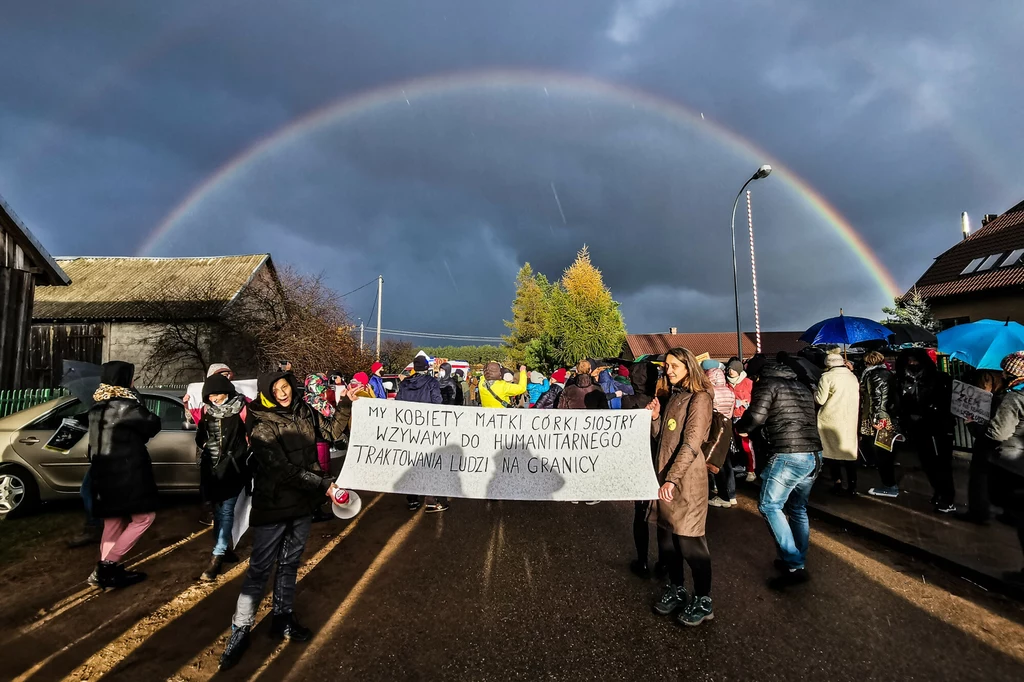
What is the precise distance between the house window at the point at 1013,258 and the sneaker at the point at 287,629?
30.1 m

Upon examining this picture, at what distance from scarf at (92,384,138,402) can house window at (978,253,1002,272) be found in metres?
31.3

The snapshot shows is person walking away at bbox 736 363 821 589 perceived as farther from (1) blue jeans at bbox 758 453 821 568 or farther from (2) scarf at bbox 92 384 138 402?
(2) scarf at bbox 92 384 138 402

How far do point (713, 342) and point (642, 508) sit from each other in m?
55.1

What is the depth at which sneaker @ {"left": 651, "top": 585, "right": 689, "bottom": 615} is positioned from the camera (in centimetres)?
358

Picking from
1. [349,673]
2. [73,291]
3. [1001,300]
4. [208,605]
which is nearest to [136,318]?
[73,291]

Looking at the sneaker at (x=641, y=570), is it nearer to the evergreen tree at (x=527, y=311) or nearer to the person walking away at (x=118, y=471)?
the person walking away at (x=118, y=471)

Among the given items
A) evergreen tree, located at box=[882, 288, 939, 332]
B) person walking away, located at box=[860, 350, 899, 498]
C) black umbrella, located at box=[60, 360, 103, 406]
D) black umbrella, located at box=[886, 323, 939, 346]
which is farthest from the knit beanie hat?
evergreen tree, located at box=[882, 288, 939, 332]

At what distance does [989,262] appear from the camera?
2331 centimetres

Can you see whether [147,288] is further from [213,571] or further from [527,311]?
[527,311]

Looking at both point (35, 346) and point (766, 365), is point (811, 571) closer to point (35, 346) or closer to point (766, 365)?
point (766, 365)

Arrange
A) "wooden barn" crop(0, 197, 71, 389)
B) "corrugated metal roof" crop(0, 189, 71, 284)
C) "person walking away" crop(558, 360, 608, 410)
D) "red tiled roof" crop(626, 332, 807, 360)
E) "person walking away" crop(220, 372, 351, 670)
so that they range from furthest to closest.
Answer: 1. "red tiled roof" crop(626, 332, 807, 360)
2. "wooden barn" crop(0, 197, 71, 389)
3. "corrugated metal roof" crop(0, 189, 71, 284)
4. "person walking away" crop(558, 360, 608, 410)
5. "person walking away" crop(220, 372, 351, 670)

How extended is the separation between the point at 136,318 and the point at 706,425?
29.5 m

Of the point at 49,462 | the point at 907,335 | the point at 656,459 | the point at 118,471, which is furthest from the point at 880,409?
the point at 49,462

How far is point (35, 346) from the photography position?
80.1 feet
